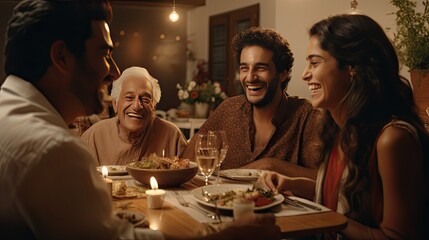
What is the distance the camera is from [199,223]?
1309mm

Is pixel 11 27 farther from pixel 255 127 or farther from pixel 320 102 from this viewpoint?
pixel 255 127

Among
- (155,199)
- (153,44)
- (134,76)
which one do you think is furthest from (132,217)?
(153,44)

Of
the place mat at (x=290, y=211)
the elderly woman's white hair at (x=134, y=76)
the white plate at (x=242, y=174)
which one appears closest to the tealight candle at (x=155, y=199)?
the place mat at (x=290, y=211)

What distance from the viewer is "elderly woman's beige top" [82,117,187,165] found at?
8.44ft

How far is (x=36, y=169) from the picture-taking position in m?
0.94

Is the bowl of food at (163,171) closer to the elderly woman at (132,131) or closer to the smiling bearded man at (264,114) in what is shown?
the smiling bearded man at (264,114)

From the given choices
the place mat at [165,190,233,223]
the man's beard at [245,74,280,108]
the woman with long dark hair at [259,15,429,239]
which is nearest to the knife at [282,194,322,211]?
the woman with long dark hair at [259,15,429,239]

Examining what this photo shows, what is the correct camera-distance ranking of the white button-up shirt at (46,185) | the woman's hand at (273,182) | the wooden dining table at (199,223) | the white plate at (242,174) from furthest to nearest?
the white plate at (242,174), the woman's hand at (273,182), the wooden dining table at (199,223), the white button-up shirt at (46,185)

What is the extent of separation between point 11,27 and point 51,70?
0.47ft

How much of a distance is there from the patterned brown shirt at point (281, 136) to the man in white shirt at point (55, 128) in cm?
119

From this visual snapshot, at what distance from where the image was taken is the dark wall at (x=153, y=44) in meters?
7.66

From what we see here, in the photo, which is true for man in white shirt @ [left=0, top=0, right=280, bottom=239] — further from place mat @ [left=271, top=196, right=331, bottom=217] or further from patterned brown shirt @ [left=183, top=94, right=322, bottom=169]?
patterned brown shirt @ [left=183, top=94, right=322, bottom=169]

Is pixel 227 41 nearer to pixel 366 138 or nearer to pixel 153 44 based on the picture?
pixel 153 44

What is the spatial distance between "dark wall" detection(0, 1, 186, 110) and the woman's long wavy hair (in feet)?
20.7
